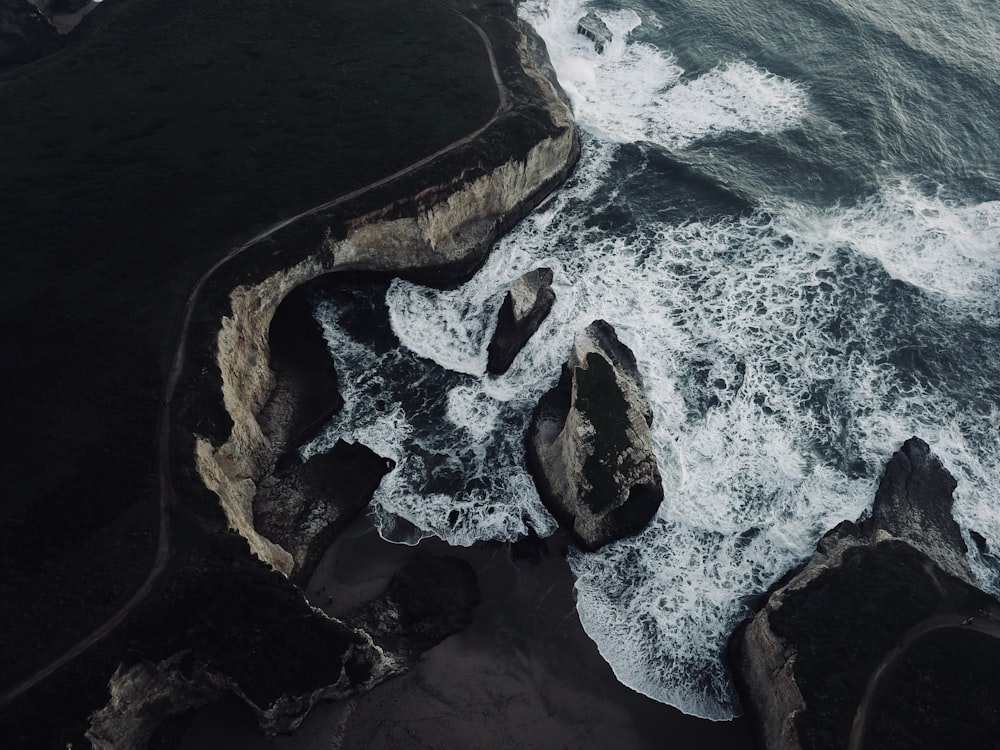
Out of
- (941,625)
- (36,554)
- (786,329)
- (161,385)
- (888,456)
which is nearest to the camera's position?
(36,554)

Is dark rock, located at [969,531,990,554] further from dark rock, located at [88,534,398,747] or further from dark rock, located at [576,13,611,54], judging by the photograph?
dark rock, located at [576,13,611,54]

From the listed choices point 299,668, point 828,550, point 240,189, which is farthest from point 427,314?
point 828,550

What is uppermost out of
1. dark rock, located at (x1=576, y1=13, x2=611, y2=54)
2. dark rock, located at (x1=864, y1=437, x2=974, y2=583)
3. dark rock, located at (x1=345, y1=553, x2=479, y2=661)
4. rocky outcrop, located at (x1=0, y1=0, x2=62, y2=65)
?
rocky outcrop, located at (x1=0, y1=0, x2=62, y2=65)

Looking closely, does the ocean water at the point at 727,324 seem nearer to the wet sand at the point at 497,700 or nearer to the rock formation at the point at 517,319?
the rock formation at the point at 517,319

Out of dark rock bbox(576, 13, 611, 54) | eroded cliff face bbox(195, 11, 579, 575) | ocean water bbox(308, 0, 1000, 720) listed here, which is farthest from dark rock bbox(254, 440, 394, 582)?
dark rock bbox(576, 13, 611, 54)

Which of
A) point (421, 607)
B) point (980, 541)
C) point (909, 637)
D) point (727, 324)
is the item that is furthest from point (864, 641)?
point (727, 324)

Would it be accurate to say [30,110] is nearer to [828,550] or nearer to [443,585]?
[443,585]

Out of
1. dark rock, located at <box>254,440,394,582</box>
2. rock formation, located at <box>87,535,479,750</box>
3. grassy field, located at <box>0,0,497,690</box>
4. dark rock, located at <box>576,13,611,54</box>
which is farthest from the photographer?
dark rock, located at <box>576,13,611,54</box>

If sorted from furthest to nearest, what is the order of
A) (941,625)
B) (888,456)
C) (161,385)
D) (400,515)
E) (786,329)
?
1. (786,329)
2. (888,456)
3. (400,515)
4. (161,385)
5. (941,625)
